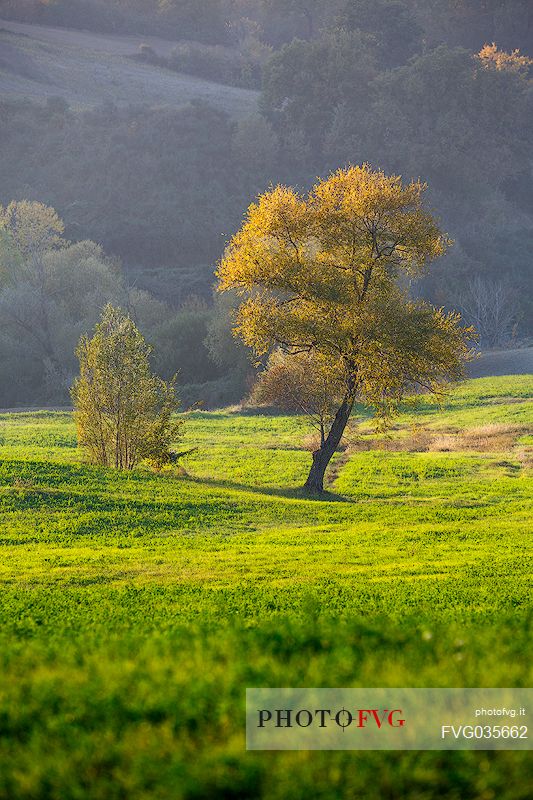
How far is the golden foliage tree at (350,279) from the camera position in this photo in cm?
3244

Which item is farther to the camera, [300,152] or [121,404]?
[300,152]

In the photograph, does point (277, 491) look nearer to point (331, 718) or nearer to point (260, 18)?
point (331, 718)

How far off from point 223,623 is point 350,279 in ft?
79.1

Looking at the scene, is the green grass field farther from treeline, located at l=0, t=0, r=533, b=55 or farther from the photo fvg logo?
treeline, located at l=0, t=0, r=533, b=55

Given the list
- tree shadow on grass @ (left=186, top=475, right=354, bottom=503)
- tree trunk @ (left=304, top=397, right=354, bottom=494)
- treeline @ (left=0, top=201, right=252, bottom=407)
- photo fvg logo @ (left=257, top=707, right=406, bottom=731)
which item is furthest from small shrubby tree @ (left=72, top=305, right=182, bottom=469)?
treeline @ (left=0, top=201, right=252, bottom=407)

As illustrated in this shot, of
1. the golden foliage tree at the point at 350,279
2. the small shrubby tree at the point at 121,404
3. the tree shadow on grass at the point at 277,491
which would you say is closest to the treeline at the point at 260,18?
the golden foliage tree at the point at 350,279

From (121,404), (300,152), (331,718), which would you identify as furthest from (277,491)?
(300,152)

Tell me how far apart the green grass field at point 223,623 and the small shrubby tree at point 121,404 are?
122 inches

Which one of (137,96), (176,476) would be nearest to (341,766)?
(176,476)

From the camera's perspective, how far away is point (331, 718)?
733 cm

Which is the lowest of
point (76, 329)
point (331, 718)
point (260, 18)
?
point (331, 718)

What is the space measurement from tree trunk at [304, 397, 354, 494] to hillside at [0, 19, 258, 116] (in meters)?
103

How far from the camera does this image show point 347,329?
107 feet

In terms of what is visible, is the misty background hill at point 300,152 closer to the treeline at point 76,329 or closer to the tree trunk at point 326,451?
the treeline at point 76,329
